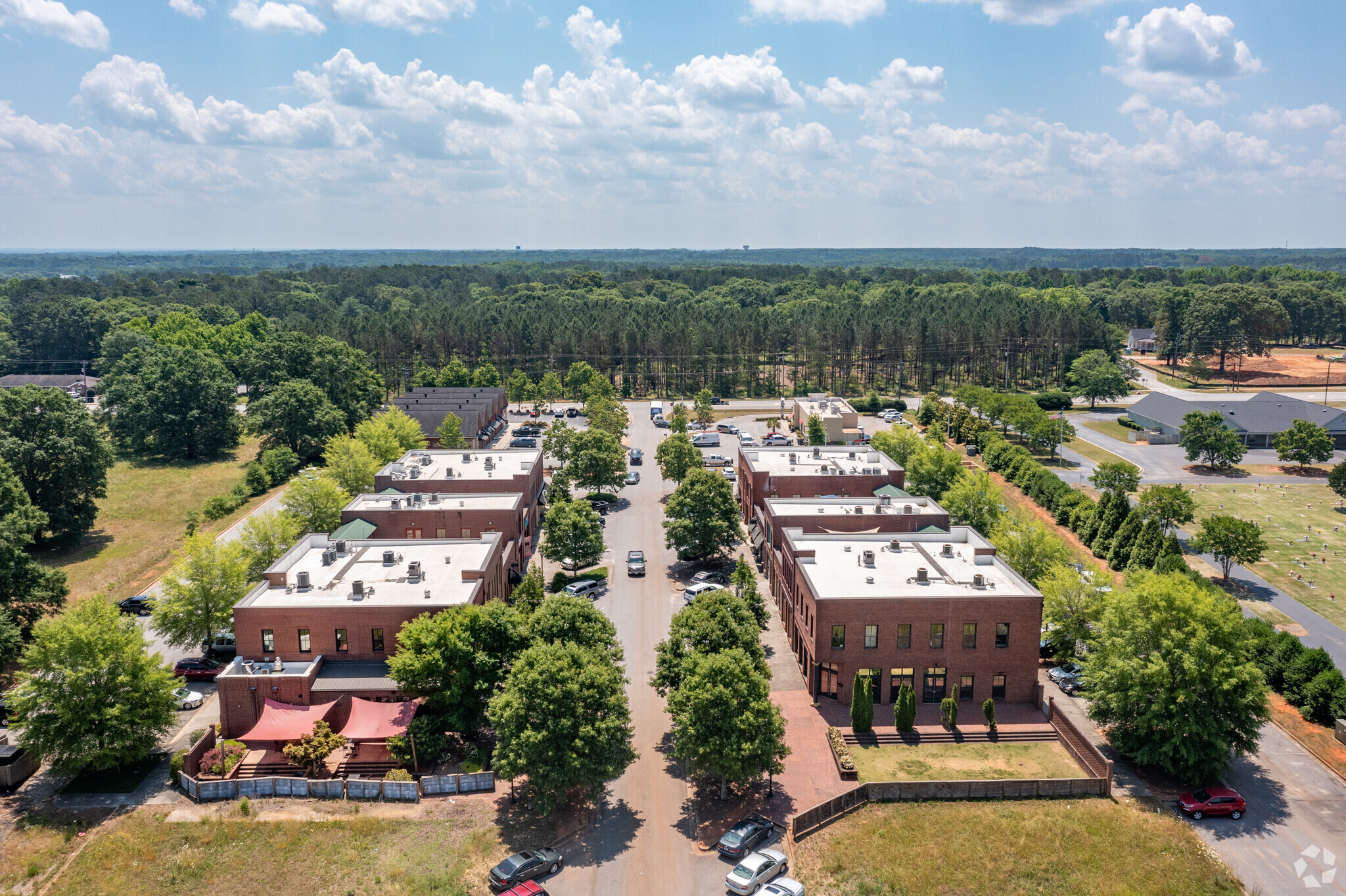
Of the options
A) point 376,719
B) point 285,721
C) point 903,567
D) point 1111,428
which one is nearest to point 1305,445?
point 1111,428

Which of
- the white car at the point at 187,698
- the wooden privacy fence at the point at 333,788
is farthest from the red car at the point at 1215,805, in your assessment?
the white car at the point at 187,698

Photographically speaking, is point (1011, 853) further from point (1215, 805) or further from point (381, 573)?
point (381, 573)

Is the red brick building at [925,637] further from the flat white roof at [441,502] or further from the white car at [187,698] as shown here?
the white car at [187,698]

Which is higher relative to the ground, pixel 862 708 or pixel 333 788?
pixel 862 708

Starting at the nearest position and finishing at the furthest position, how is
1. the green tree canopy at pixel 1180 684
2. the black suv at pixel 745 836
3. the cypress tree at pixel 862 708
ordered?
the black suv at pixel 745 836, the green tree canopy at pixel 1180 684, the cypress tree at pixel 862 708

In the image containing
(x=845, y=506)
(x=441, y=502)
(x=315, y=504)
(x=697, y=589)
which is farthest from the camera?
(x=315, y=504)

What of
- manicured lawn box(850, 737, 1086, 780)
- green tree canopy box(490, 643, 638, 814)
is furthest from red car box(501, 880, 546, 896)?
manicured lawn box(850, 737, 1086, 780)
